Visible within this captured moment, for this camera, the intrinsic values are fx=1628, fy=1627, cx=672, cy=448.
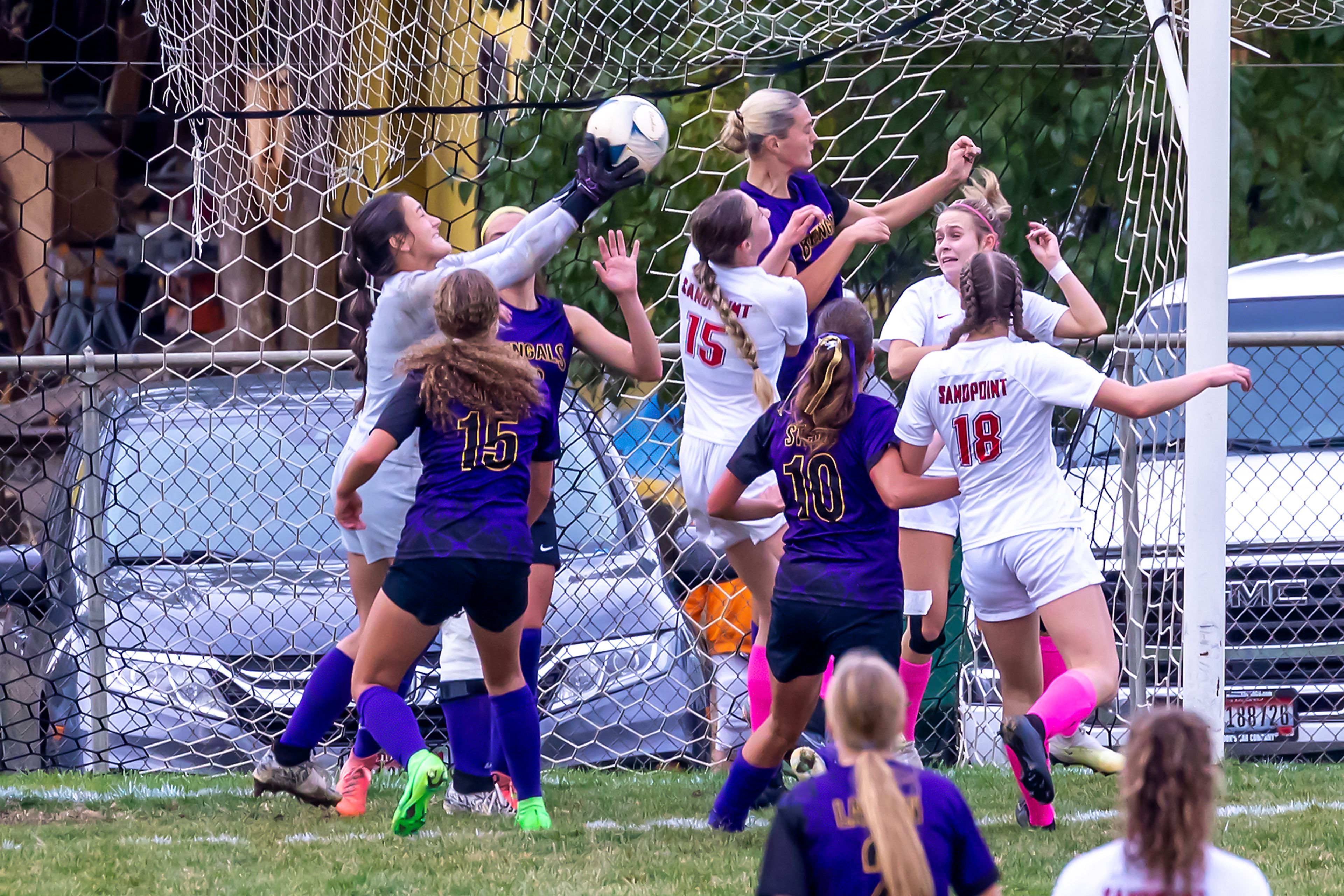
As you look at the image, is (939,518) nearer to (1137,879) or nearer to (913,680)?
(913,680)

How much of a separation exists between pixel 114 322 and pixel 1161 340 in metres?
9.72

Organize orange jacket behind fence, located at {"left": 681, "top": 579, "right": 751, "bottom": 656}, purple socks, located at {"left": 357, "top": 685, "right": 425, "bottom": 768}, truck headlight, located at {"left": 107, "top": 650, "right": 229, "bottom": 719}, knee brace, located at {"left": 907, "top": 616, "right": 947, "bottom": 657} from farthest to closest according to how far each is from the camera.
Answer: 1. orange jacket behind fence, located at {"left": 681, "top": 579, "right": 751, "bottom": 656}
2. truck headlight, located at {"left": 107, "top": 650, "right": 229, "bottom": 719}
3. knee brace, located at {"left": 907, "top": 616, "right": 947, "bottom": 657}
4. purple socks, located at {"left": 357, "top": 685, "right": 425, "bottom": 768}

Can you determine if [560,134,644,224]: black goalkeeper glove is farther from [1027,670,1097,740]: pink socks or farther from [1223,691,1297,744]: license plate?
[1223,691,1297,744]: license plate

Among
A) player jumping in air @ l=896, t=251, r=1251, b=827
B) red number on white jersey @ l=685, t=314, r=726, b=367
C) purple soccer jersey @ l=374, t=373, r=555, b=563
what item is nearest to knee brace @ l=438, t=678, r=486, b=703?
purple soccer jersey @ l=374, t=373, r=555, b=563

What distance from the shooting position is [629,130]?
4.89 meters

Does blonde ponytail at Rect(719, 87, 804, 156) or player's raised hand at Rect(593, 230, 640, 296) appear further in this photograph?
blonde ponytail at Rect(719, 87, 804, 156)

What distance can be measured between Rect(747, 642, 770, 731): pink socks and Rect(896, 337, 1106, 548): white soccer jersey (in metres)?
0.88

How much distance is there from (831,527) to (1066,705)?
783 mm

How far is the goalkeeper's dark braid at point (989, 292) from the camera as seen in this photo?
14.8 ft

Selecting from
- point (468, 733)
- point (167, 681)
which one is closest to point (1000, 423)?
point (468, 733)

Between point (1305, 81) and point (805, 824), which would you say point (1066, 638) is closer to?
point (805, 824)

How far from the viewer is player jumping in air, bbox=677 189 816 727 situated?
5066 mm

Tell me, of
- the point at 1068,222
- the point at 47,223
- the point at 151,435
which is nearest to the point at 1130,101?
the point at 1068,222

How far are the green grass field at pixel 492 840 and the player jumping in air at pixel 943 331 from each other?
55 cm
